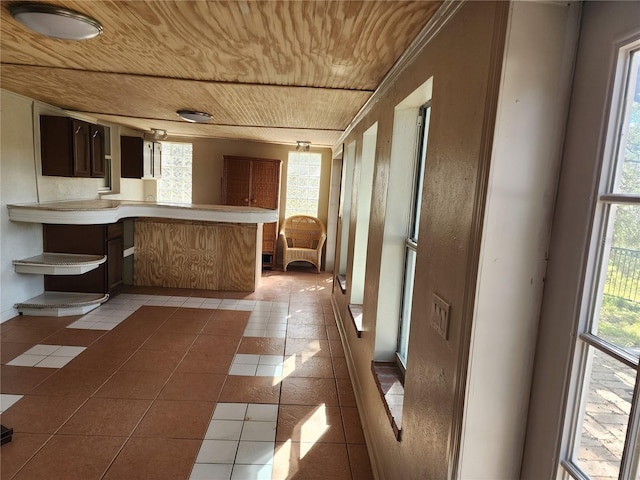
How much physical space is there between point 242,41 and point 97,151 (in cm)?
365

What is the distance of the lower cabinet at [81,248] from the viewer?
4137 mm

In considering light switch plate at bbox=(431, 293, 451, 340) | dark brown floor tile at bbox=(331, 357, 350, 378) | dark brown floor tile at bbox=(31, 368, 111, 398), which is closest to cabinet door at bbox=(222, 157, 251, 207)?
dark brown floor tile at bbox=(331, 357, 350, 378)

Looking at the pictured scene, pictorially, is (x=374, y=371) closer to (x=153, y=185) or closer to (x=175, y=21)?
(x=175, y=21)

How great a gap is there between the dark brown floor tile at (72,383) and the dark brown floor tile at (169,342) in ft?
1.75

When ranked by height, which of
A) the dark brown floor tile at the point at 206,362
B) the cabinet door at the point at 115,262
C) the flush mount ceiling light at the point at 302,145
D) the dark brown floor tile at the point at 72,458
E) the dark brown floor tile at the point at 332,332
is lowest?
the dark brown floor tile at the point at 72,458

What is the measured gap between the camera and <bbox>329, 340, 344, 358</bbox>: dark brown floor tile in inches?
132

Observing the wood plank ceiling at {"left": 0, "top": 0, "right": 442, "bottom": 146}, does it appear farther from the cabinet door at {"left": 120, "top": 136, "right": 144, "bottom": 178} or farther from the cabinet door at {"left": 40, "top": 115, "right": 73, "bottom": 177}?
the cabinet door at {"left": 120, "top": 136, "right": 144, "bottom": 178}

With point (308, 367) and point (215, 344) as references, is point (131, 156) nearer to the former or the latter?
point (215, 344)

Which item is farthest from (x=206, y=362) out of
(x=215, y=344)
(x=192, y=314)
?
(x=192, y=314)

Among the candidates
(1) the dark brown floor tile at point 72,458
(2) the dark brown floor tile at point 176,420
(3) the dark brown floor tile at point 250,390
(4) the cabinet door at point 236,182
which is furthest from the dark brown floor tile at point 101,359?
(4) the cabinet door at point 236,182

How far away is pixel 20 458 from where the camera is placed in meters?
1.93

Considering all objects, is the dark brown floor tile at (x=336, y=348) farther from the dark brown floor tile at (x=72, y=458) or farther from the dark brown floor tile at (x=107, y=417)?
the dark brown floor tile at (x=72, y=458)

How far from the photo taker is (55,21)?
Result: 157 centimetres

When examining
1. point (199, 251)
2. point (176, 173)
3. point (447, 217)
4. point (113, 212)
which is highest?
point (176, 173)
